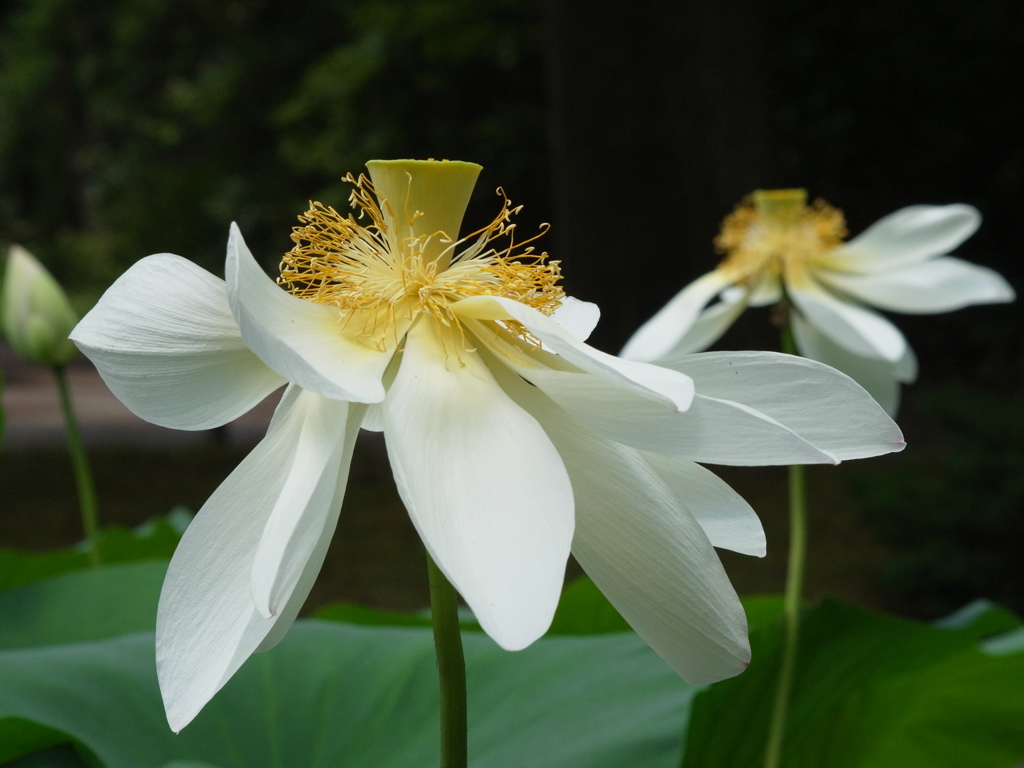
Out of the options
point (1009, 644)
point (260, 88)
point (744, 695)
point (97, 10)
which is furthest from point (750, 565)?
point (97, 10)

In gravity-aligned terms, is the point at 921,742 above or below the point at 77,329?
below

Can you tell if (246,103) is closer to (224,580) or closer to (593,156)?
(593,156)

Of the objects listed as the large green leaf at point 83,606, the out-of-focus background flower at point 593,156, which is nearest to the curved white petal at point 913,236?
the large green leaf at point 83,606

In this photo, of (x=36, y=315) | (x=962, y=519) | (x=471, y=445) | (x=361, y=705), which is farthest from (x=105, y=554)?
(x=962, y=519)

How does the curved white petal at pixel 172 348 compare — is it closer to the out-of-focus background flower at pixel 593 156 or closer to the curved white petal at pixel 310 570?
the curved white petal at pixel 310 570

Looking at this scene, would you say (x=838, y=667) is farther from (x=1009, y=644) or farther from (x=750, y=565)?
(x=750, y=565)

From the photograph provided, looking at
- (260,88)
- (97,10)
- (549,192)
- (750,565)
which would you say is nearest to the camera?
(750,565)

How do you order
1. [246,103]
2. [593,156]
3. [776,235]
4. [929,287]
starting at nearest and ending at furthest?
1. [929,287]
2. [776,235]
3. [593,156]
4. [246,103]
